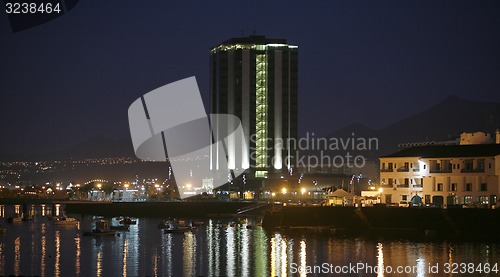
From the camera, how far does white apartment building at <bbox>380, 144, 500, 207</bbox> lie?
7575cm

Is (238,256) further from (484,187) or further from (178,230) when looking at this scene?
(484,187)

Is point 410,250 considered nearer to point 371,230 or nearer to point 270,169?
point 371,230

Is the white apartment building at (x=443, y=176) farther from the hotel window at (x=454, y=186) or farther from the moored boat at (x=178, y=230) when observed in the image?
the moored boat at (x=178, y=230)

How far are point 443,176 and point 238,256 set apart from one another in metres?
26.9

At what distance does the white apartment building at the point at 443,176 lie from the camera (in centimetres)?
7575

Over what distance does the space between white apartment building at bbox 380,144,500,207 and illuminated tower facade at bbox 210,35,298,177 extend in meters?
55.0

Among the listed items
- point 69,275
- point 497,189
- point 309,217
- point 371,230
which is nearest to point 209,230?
point 309,217

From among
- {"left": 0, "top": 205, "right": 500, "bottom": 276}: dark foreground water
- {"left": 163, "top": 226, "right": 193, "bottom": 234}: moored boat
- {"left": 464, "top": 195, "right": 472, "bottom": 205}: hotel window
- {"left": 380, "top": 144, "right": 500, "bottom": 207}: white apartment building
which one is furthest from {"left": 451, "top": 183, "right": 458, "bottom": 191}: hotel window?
{"left": 163, "top": 226, "right": 193, "bottom": 234}: moored boat

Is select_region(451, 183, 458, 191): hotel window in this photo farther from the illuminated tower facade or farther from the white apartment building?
the illuminated tower facade

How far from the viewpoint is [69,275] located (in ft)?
167

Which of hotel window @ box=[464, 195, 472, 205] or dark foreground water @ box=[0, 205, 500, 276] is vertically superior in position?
hotel window @ box=[464, 195, 472, 205]

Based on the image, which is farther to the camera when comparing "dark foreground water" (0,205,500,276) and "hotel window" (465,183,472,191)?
"hotel window" (465,183,472,191)

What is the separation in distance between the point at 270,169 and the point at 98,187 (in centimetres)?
5536

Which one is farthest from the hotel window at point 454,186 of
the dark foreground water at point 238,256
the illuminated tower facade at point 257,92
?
the illuminated tower facade at point 257,92
